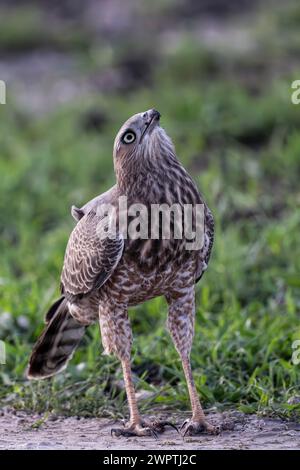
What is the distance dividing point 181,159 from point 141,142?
538cm

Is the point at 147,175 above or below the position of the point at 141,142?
below

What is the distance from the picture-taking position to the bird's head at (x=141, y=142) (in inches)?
209

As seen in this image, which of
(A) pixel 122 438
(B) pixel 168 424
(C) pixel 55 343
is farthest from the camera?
(C) pixel 55 343

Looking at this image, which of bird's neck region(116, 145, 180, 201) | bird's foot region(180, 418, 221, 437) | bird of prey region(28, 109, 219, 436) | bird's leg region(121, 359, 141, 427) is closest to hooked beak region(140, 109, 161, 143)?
bird of prey region(28, 109, 219, 436)

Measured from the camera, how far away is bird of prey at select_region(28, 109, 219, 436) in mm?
5324

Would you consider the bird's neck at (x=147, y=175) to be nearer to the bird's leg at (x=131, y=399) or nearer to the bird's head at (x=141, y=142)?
the bird's head at (x=141, y=142)

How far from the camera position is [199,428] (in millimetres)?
5453

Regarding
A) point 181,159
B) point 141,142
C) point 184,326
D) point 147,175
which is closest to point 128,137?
point 141,142

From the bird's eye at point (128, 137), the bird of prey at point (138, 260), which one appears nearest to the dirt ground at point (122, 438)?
the bird of prey at point (138, 260)

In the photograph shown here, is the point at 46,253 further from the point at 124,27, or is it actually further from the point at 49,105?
the point at 124,27

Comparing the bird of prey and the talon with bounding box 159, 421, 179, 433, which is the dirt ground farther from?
the bird of prey

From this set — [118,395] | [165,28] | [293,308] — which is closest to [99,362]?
[118,395]

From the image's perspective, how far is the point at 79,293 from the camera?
5.76 meters

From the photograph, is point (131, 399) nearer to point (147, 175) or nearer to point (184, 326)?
point (184, 326)
